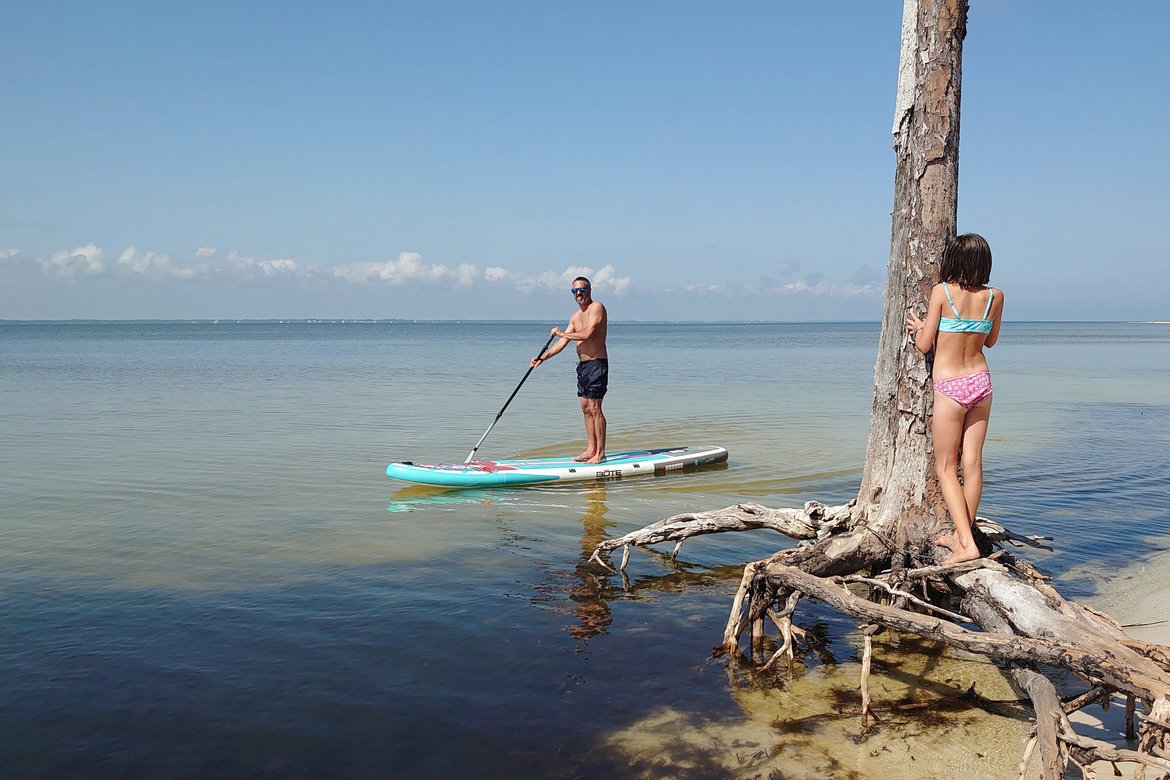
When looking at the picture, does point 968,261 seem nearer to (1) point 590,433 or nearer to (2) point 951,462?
(2) point 951,462

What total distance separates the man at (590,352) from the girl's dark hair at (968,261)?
6.21 m

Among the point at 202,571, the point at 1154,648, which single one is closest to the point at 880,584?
the point at 1154,648

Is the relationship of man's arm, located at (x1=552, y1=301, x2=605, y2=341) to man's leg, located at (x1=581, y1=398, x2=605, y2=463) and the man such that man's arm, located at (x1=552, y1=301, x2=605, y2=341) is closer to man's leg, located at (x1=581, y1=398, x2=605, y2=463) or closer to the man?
the man

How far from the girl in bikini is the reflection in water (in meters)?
2.34

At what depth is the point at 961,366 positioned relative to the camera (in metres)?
5.22

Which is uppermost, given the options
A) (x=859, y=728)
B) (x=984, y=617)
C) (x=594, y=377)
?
(x=594, y=377)

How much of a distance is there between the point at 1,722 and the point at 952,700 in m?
5.16

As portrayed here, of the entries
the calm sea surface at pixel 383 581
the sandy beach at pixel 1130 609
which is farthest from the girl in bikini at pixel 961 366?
the calm sea surface at pixel 383 581

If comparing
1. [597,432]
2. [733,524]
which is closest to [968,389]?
[733,524]

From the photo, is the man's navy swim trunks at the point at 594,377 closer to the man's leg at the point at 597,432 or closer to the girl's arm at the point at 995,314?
the man's leg at the point at 597,432

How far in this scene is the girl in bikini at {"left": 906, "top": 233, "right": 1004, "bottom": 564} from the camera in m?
5.10

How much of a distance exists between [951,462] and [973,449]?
15 centimetres

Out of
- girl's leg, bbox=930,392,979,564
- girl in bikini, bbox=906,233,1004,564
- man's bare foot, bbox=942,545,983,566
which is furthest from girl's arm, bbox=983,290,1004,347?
man's bare foot, bbox=942,545,983,566

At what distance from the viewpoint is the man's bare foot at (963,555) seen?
16.6 feet
